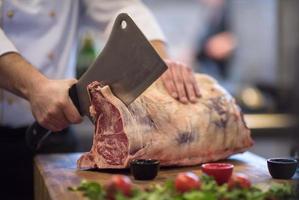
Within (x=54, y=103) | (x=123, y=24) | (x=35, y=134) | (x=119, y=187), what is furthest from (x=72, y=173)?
(x=119, y=187)

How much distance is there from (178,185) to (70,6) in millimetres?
1013

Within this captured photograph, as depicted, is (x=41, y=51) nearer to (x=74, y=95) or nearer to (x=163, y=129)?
(x=74, y=95)

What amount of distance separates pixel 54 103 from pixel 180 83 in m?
0.38

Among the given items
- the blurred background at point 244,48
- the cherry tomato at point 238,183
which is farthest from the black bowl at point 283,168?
the blurred background at point 244,48

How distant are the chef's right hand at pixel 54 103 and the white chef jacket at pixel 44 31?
10.4 inches

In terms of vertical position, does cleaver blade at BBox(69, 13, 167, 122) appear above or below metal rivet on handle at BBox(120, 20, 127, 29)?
below

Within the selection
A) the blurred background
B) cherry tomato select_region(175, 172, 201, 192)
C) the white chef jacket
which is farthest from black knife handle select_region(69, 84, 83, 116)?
the blurred background

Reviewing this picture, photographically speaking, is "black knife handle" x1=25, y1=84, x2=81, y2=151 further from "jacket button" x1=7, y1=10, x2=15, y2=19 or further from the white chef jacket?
"jacket button" x1=7, y1=10, x2=15, y2=19

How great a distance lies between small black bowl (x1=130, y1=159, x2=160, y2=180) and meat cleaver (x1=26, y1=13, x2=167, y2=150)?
0.62ft

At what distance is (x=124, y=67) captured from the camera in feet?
4.87

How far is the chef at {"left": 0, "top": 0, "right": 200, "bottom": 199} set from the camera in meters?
1.74

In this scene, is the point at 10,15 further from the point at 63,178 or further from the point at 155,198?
the point at 155,198

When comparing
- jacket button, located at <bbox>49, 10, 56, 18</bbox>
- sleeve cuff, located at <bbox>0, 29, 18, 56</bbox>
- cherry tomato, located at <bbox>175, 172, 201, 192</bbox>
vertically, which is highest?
jacket button, located at <bbox>49, 10, 56, 18</bbox>

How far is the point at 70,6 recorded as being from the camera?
1.92m
